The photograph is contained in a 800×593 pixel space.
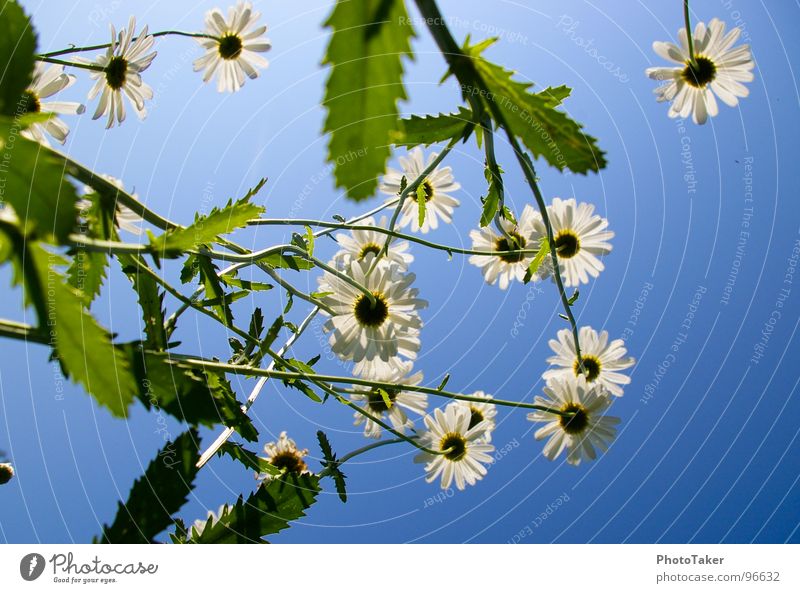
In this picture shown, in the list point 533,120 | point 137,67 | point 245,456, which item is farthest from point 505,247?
point 533,120

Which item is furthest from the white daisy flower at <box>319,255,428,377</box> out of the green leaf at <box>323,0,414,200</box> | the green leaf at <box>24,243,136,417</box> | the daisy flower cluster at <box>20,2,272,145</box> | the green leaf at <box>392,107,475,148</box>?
the green leaf at <box>323,0,414,200</box>

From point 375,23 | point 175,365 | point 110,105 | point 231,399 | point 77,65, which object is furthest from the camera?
point 110,105

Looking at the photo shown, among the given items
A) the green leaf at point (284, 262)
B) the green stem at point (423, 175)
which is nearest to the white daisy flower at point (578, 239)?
the green stem at point (423, 175)

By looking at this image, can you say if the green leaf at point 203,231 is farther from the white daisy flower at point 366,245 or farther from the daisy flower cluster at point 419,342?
the white daisy flower at point 366,245

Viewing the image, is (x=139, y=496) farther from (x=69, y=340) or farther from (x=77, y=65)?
(x=77, y=65)

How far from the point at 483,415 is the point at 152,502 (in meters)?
0.61

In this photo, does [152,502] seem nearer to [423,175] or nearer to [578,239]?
[423,175]

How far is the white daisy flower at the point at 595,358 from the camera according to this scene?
972 millimetres

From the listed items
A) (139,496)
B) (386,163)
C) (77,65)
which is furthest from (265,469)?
(386,163)

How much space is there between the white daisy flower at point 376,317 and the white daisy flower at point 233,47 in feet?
1.42

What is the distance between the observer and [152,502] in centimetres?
62

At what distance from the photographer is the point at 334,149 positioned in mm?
187
